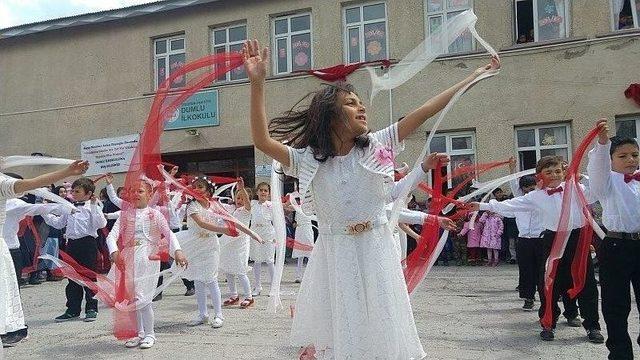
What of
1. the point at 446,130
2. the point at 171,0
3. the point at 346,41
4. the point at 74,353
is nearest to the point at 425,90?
the point at 446,130

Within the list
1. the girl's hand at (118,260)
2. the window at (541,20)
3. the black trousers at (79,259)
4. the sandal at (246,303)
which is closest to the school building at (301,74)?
the window at (541,20)

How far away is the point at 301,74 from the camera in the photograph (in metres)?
15.6

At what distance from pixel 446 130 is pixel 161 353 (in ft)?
35.1

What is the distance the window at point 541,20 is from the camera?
45.7 feet

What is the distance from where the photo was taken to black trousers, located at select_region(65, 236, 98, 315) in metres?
7.53

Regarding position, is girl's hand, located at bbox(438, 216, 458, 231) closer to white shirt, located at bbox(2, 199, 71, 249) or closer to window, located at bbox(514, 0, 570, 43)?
white shirt, located at bbox(2, 199, 71, 249)

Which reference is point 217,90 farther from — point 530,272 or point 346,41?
point 530,272

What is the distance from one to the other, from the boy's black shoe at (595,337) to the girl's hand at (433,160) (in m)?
3.04

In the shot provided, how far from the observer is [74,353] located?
18.2 feet

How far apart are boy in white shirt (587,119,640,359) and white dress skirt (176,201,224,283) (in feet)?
13.6

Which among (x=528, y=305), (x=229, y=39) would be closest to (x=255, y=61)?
(x=528, y=305)

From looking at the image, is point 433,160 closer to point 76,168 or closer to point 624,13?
point 76,168

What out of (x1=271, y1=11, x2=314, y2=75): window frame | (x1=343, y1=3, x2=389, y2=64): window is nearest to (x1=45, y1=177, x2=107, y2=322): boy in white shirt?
(x1=271, y1=11, x2=314, y2=75): window frame

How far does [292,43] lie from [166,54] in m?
3.95
